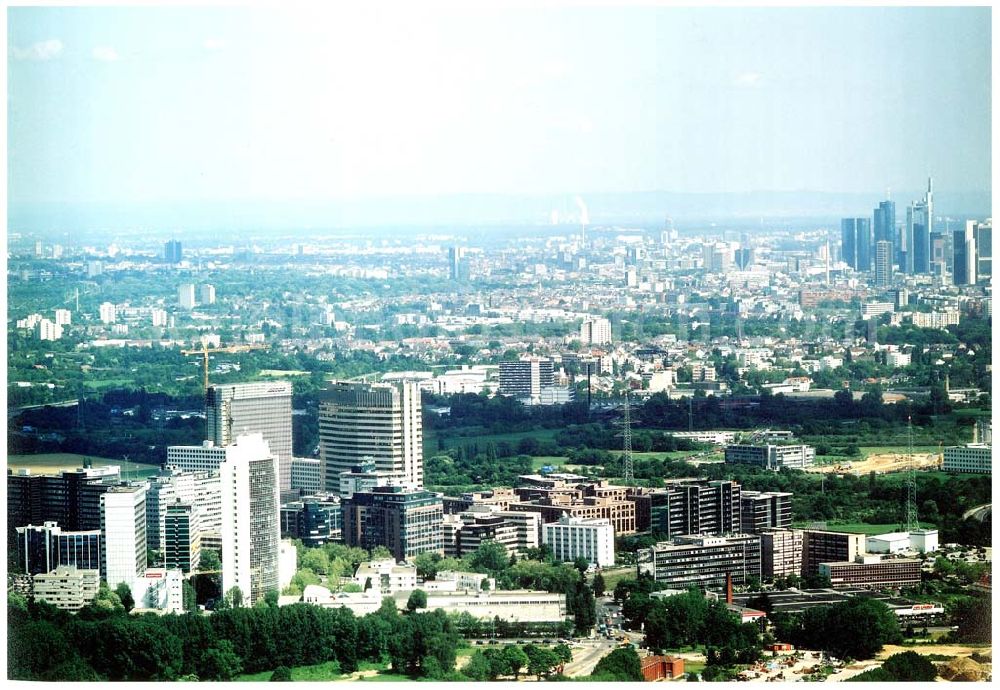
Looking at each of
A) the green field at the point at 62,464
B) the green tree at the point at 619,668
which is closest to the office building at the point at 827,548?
the green tree at the point at 619,668

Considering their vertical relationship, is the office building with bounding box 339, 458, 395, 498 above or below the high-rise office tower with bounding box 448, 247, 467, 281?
below

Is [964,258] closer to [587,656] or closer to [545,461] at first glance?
[545,461]

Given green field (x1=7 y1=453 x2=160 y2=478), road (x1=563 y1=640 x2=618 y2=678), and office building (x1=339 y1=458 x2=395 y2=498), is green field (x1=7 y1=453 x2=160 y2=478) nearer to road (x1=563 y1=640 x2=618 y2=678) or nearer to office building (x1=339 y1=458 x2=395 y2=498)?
office building (x1=339 y1=458 x2=395 y2=498)

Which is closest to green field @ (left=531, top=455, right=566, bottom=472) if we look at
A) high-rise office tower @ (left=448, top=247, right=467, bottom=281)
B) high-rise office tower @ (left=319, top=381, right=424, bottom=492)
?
high-rise office tower @ (left=319, top=381, right=424, bottom=492)

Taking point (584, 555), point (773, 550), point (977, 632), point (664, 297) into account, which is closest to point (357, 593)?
point (584, 555)

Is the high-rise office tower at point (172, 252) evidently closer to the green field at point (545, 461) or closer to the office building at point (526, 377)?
the office building at point (526, 377)

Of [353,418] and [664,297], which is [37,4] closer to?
[353,418]
